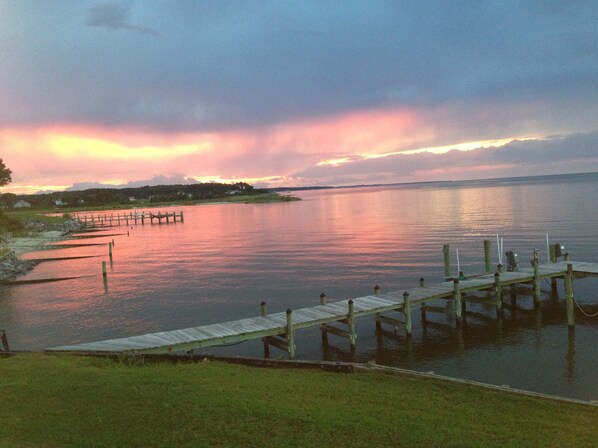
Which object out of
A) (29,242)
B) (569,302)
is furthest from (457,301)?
(29,242)

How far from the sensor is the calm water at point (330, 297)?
19906 millimetres

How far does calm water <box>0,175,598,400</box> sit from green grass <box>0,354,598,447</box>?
6.61 meters

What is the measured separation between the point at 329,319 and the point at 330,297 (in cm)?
1026

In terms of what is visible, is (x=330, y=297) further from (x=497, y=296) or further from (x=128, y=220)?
(x=128, y=220)

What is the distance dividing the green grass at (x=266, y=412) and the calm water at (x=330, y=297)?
6612 millimetres

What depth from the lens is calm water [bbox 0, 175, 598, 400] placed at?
19.9m

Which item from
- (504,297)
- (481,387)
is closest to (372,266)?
(504,297)

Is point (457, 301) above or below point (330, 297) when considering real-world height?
above

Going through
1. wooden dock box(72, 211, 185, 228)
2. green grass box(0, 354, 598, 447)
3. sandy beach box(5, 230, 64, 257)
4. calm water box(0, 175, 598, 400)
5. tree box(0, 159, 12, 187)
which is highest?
tree box(0, 159, 12, 187)

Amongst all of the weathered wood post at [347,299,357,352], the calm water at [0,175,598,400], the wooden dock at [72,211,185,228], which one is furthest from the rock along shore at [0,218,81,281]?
the weathered wood post at [347,299,357,352]

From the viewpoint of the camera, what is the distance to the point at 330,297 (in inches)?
1214

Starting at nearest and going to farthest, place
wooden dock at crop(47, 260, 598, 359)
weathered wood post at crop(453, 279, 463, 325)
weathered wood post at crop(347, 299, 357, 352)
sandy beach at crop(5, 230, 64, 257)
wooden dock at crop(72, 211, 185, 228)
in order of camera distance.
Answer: wooden dock at crop(47, 260, 598, 359)
weathered wood post at crop(347, 299, 357, 352)
weathered wood post at crop(453, 279, 463, 325)
sandy beach at crop(5, 230, 64, 257)
wooden dock at crop(72, 211, 185, 228)

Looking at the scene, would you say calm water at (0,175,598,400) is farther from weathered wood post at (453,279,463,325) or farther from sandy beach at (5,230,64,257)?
sandy beach at (5,230,64,257)

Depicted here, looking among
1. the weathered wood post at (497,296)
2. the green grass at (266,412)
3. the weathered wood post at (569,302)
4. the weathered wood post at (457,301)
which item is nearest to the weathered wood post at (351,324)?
the weathered wood post at (457,301)
